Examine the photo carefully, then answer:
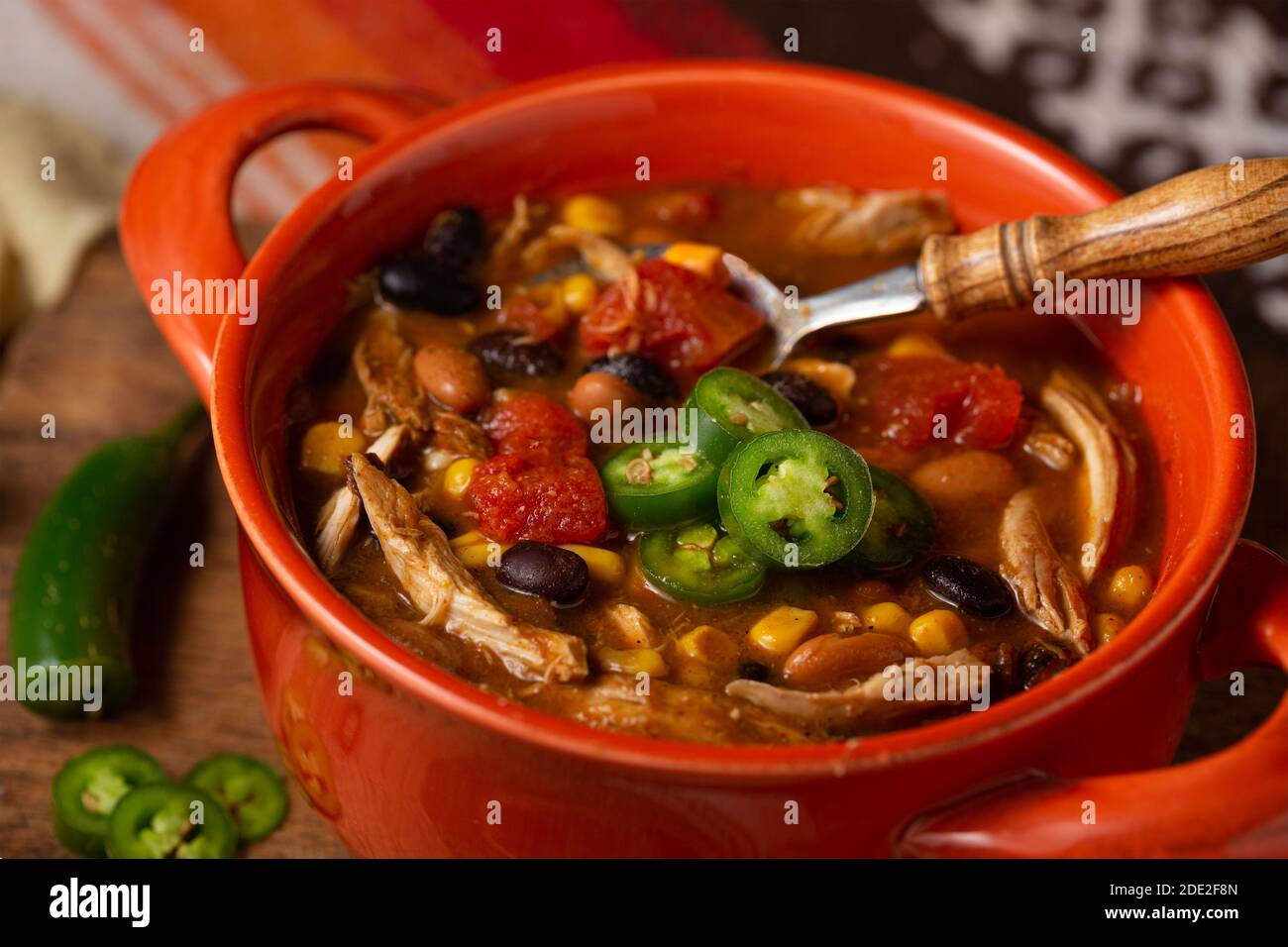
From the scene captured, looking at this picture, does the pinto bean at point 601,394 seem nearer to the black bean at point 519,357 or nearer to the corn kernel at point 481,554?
the black bean at point 519,357

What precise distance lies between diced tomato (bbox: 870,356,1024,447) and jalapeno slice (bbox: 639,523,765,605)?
0.53m

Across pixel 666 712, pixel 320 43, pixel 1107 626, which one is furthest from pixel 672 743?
pixel 320 43

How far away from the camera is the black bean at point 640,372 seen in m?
2.97

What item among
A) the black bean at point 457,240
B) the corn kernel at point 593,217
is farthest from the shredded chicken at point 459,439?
the corn kernel at point 593,217

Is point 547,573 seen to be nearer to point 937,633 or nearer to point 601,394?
point 601,394

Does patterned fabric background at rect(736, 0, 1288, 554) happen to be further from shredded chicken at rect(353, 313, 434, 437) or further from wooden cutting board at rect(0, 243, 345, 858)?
shredded chicken at rect(353, 313, 434, 437)

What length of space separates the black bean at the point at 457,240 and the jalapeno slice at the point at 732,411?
2.54ft

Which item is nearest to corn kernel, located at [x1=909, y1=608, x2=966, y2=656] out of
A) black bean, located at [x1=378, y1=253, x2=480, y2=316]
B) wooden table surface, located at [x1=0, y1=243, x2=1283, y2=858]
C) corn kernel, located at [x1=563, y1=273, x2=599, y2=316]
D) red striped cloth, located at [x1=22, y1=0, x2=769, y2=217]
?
wooden table surface, located at [x1=0, y1=243, x2=1283, y2=858]

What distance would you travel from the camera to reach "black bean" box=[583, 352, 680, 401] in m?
2.97

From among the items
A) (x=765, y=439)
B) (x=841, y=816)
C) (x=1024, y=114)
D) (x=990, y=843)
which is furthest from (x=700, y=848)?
(x=1024, y=114)

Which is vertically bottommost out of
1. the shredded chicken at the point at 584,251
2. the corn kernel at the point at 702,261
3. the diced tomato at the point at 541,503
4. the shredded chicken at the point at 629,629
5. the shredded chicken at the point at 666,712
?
the shredded chicken at the point at 666,712

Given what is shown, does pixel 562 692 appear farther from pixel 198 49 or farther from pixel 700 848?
pixel 198 49

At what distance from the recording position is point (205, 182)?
3119 millimetres

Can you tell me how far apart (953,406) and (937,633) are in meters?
0.61
